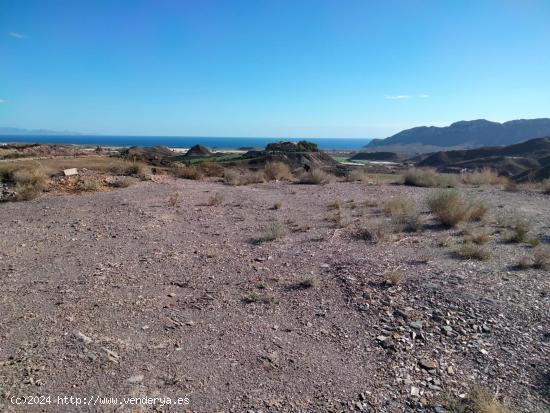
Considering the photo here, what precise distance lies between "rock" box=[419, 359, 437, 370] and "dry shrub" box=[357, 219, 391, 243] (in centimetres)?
455

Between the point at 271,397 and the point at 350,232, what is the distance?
6300mm

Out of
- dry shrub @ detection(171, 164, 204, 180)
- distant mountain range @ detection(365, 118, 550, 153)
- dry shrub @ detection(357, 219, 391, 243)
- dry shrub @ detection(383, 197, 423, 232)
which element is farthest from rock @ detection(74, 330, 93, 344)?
distant mountain range @ detection(365, 118, 550, 153)

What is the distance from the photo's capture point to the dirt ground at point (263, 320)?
12.3 ft

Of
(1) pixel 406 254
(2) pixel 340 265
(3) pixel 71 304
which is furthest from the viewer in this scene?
(1) pixel 406 254

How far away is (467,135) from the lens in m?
156

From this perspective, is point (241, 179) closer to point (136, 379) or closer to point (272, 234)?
point (272, 234)

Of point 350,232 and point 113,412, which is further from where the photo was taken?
point 350,232

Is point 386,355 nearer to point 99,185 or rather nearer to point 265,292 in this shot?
point 265,292

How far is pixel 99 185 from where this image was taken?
48.0 feet

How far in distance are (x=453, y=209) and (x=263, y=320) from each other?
7179mm

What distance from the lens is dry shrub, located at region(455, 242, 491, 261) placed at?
7430 mm

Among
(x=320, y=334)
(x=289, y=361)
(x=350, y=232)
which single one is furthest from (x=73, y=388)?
(x=350, y=232)

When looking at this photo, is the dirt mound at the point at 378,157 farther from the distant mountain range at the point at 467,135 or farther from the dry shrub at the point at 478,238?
the dry shrub at the point at 478,238

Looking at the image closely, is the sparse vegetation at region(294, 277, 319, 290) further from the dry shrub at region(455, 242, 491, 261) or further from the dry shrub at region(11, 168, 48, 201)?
the dry shrub at region(11, 168, 48, 201)
